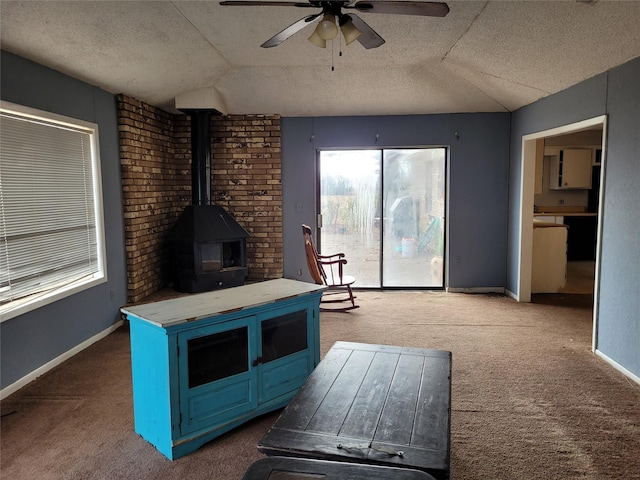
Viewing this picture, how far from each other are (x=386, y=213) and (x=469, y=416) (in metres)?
3.67

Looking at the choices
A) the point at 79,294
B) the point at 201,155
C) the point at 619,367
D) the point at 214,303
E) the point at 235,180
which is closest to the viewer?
the point at 214,303

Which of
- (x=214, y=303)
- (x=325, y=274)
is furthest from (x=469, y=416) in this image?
(x=325, y=274)

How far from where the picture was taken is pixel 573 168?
316 inches

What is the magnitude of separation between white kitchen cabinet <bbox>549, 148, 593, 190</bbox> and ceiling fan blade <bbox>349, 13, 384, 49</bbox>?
6.25 metres

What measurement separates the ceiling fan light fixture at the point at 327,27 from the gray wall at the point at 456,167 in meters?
3.51

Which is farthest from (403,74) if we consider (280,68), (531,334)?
(531,334)

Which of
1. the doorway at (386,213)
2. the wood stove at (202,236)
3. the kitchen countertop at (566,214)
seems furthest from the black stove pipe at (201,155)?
the kitchen countertop at (566,214)

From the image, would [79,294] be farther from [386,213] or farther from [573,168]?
[573,168]

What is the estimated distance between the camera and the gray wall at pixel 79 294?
3182 mm

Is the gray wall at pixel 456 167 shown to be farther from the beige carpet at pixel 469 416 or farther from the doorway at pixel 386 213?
the beige carpet at pixel 469 416

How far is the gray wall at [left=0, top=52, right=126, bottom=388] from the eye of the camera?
3182mm

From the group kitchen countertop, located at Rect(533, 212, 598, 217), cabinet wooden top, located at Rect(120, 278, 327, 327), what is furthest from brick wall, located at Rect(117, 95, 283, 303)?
kitchen countertop, located at Rect(533, 212, 598, 217)

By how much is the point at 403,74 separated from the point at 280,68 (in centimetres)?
135

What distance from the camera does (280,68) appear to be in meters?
5.05
